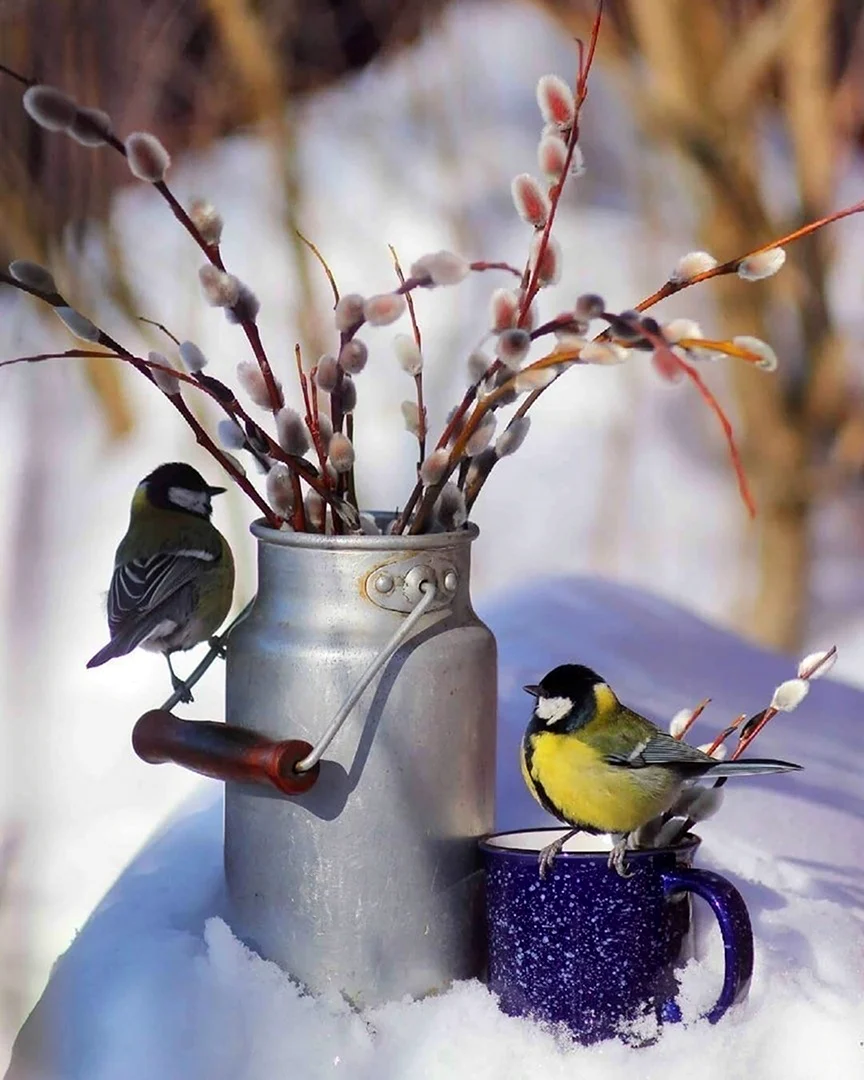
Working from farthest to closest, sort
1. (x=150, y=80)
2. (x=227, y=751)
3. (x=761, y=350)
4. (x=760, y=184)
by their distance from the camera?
(x=760, y=184), (x=150, y=80), (x=227, y=751), (x=761, y=350)

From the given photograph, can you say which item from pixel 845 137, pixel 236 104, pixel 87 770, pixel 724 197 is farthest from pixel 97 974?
pixel 845 137

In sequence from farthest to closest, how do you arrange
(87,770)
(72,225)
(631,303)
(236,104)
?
1. (631,303)
2. (236,104)
3. (72,225)
4. (87,770)

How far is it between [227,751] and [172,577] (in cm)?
14

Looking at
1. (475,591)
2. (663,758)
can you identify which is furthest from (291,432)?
(475,591)

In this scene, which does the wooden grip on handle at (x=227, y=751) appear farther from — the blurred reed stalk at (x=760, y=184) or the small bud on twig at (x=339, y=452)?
the blurred reed stalk at (x=760, y=184)

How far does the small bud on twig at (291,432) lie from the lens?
616 millimetres

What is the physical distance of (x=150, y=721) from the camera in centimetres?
68

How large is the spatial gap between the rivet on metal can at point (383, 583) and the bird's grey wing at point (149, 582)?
5.7 inches

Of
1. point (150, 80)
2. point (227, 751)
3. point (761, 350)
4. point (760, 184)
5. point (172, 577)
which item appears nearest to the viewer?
point (761, 350)

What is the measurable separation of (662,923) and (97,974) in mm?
271

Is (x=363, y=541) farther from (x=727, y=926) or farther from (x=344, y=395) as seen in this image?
(x=727, y=926)

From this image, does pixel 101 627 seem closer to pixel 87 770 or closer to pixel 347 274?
pixel 87 770

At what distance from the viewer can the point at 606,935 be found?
61 centimetres

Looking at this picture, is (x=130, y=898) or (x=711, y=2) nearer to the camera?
(x=130, y=898)
